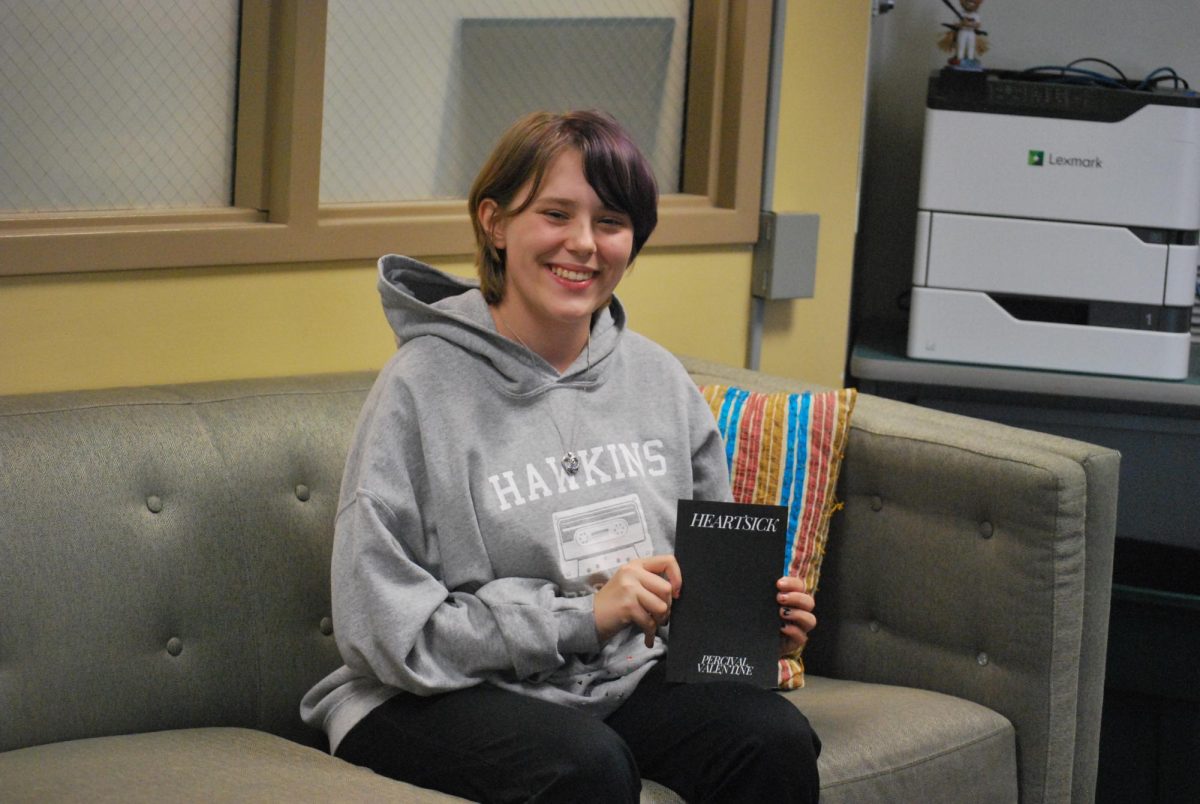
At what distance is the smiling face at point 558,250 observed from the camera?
1675 millimetres

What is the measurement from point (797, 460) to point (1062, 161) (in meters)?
0.97

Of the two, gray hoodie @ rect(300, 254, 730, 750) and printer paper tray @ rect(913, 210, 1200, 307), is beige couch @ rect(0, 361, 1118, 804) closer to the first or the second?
gray hoodie @ rect(300, 254, 730, 750)

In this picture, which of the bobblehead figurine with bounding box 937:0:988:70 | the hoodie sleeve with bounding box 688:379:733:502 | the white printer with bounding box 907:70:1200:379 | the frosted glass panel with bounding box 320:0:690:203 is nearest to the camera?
the hoodie sleeve with bounding box 688:379:733:502

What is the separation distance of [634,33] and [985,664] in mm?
1289

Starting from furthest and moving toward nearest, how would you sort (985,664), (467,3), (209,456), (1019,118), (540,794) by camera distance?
(1019,118) < (467,3) < (985,664) < (209,456) < (540,794)

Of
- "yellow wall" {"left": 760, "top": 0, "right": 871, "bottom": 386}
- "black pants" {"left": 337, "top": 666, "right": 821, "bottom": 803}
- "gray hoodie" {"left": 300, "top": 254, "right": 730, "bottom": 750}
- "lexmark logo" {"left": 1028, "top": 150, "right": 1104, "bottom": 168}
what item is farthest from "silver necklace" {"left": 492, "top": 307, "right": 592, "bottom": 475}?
"lexmark logo" {"left": 1028, "top": 150, "right": 1104, "bottom": 168}

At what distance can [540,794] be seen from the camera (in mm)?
1481

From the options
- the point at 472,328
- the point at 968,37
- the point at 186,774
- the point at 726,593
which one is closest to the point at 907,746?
the point at 726,593

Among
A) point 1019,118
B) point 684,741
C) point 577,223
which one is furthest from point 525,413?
point 1019,118

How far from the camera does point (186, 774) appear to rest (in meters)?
1.54

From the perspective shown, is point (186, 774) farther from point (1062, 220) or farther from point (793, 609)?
point (1062, 220)

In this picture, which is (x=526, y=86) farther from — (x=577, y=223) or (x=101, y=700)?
(x=101, y=700)

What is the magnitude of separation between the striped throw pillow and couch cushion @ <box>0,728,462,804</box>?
0.69 meters

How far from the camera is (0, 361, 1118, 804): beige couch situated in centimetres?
169
